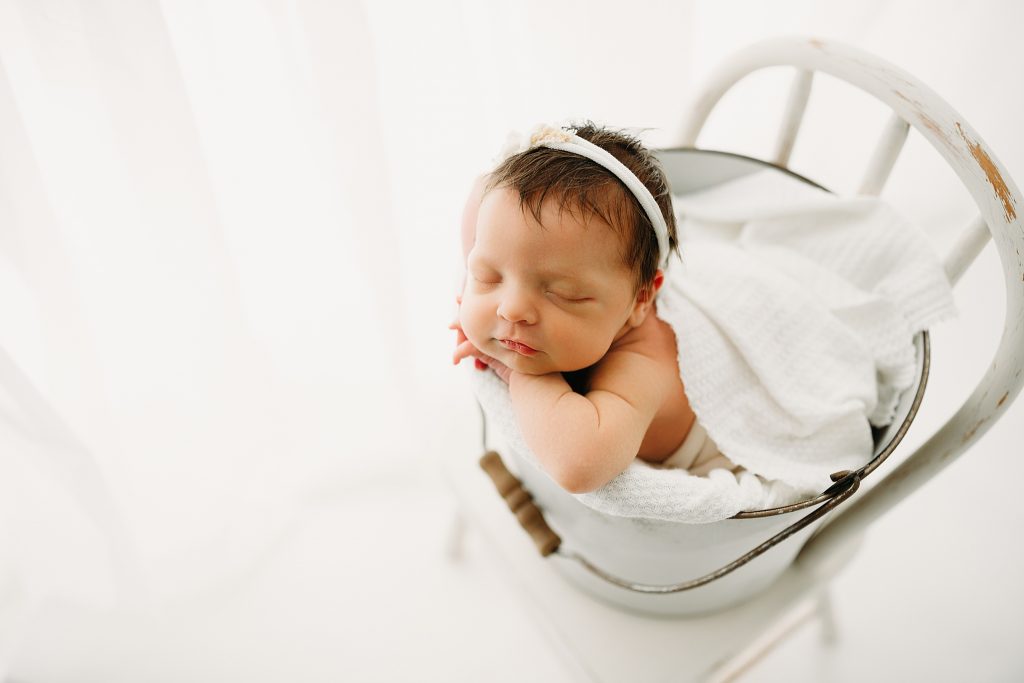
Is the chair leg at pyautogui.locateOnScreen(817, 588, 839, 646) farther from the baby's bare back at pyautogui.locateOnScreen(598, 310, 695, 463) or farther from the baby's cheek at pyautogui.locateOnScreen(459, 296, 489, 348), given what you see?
the baby's cheek at pyautogui.locateOnScreen(459, 296, 489, 348)

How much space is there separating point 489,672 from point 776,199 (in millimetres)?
826

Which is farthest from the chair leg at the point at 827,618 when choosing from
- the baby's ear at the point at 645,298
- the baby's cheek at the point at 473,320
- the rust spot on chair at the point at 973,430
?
the baby's cheek at the point at 473,320

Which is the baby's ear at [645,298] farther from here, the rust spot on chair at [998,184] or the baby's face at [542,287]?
the rust spot on chair at [998,184]

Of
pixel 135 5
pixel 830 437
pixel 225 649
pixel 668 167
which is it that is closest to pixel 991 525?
pixel 830 437

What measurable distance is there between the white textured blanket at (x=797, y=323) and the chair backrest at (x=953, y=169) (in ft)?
0.16

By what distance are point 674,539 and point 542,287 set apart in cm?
24

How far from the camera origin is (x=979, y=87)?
2.76 feet

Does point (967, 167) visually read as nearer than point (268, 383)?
Yes

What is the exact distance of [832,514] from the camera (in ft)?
2.33

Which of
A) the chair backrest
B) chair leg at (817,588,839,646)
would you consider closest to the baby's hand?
the chair backrest

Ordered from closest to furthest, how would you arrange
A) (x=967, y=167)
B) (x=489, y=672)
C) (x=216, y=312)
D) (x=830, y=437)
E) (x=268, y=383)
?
(x=967, y=167) < (x=830, y=437) < (x=216, y=312) < (x=268, y=383) < (x=489, y=672)

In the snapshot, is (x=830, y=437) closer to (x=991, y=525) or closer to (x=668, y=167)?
(x=668, y=167)

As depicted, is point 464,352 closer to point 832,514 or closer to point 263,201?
point 263,201

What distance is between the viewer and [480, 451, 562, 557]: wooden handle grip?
617 millimetres
